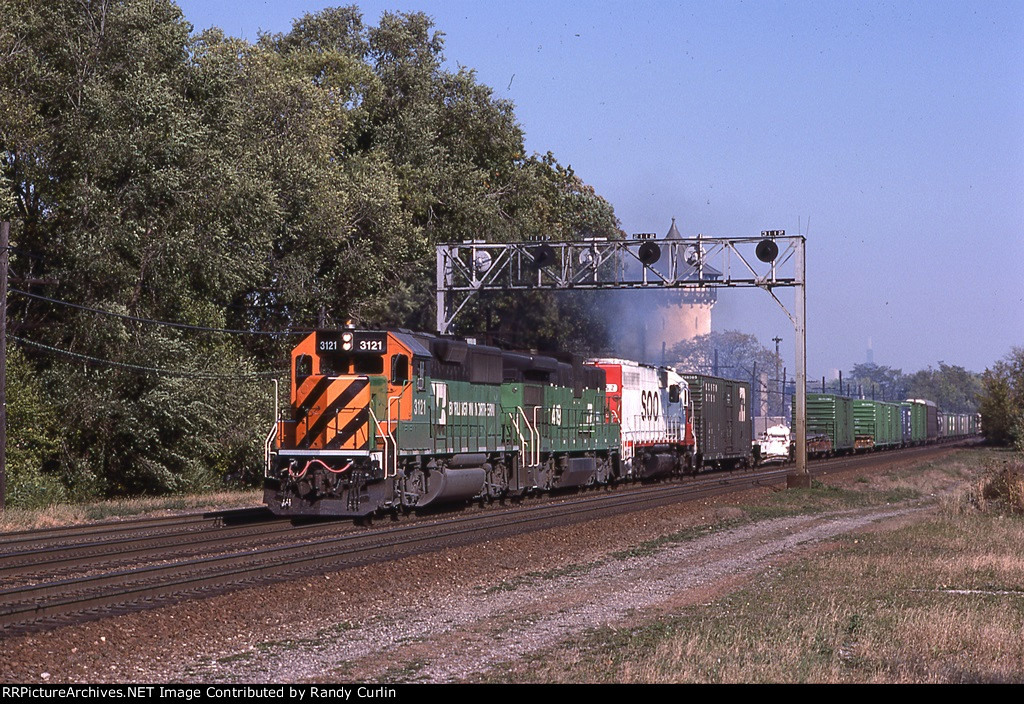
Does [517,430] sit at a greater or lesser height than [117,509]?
greater

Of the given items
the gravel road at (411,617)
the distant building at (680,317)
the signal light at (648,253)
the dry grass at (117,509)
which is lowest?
the gravel road at (411,617)

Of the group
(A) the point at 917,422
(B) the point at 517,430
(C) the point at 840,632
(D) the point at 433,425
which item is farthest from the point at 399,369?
(A) the point at 917,422

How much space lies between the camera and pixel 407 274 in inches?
1900

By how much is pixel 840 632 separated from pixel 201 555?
32.9 ft

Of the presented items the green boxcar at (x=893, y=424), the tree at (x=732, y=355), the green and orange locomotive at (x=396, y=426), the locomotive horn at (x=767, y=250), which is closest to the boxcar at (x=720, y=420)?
the locomotive horn at (x=767, y=250)

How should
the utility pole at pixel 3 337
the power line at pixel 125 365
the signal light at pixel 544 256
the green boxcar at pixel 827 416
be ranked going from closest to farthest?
the utility pole at pixel 3 337, the power line at pixel 125 365, the signal light at pixel 544 256, the green boxcar at pixel 827 416

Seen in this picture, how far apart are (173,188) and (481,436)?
38.3 ft

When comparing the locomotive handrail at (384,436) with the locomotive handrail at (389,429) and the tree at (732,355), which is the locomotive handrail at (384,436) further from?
the tree at (732,355)

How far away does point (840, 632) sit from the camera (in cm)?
1166

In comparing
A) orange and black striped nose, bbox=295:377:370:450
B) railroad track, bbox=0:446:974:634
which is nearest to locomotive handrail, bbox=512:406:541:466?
railroad track, bbox=0:446:974:634

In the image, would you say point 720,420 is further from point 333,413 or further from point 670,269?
point 333,413

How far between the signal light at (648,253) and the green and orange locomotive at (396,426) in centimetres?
688

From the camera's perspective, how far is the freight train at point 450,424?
74.5 ft
